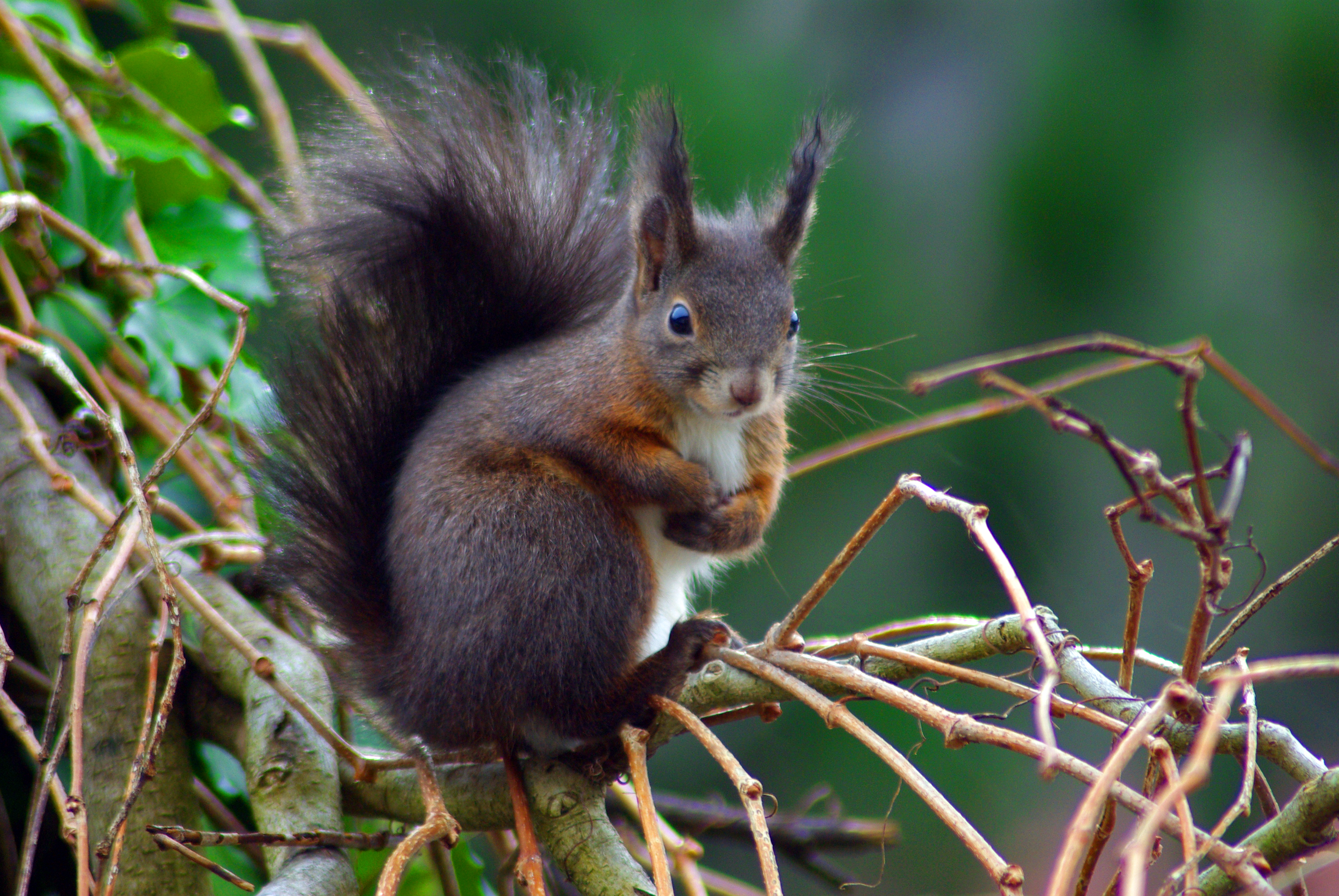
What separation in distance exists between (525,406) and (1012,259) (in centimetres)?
213

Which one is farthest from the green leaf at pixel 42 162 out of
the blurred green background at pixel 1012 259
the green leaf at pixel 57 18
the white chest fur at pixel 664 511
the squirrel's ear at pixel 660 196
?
the blurred green background at pixel 1012 259

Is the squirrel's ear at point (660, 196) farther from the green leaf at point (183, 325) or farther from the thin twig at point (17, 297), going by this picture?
the thin twig at point (17, 297)

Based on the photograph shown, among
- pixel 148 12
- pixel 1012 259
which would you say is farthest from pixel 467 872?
pixel 1012 259

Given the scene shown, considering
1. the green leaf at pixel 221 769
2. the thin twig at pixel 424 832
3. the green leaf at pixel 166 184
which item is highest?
Result: the green leaf at pixel 166 184

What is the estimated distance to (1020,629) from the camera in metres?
0.65

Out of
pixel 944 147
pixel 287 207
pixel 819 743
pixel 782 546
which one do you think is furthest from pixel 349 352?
pixel 944 147

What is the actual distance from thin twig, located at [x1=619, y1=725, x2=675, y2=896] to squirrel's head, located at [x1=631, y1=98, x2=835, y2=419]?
1.29 feet

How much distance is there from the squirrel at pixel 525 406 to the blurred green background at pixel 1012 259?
4.32 ft

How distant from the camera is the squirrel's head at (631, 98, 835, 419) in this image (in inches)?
41.5

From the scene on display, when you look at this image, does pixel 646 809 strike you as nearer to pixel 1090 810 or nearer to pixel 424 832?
pixel 424 832

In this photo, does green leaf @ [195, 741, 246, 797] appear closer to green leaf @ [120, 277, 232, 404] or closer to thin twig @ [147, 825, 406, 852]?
thin twig @ [147, 825, 406, 852]

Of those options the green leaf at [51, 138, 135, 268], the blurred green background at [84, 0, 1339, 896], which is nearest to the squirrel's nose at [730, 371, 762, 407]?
the green leaf at [51, 138, 135, 268]

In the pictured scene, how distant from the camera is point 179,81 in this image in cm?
132

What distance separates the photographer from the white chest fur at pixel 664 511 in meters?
1.07
